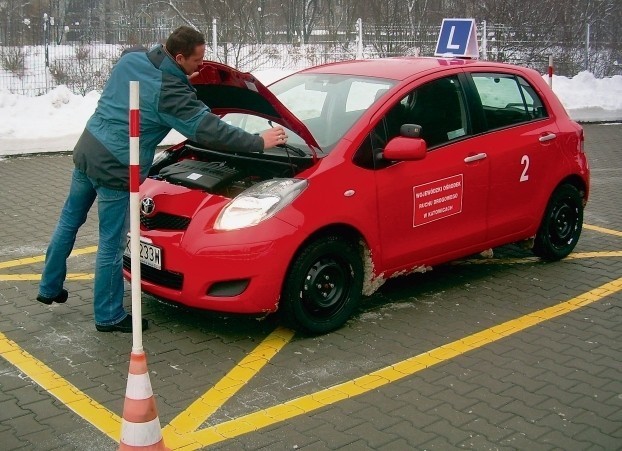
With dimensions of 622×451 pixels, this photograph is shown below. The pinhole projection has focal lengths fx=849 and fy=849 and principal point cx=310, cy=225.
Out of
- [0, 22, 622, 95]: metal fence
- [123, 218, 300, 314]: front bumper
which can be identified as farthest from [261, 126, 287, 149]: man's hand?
[0, 22, 622, 95]: metal fence

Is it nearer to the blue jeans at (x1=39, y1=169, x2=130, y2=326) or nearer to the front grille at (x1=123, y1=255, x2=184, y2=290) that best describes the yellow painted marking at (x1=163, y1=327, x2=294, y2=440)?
the front grille at (x1=123, y1=255, x2=184, y2=290)

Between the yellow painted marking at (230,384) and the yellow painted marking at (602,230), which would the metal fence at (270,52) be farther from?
the yellow painted marking at (230,384)

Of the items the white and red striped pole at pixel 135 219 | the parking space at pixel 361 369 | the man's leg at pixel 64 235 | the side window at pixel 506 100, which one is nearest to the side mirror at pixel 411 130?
the side window at pixel 506 100

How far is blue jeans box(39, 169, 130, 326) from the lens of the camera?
534cm

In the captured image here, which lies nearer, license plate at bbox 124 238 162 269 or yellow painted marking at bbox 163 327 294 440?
yellow painted marking at bbox 163 327 294 440

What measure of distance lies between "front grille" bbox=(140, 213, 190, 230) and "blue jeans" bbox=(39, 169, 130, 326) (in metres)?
0.14

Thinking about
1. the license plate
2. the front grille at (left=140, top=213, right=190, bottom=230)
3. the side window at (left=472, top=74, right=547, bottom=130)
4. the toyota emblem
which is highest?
the side window at (left=472, top=74, right=547, bottom=130)

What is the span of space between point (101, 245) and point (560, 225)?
394cm

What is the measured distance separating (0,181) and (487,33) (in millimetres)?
13647

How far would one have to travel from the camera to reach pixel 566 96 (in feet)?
64.1

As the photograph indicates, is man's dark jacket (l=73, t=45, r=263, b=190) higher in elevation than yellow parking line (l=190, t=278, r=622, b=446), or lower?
higher

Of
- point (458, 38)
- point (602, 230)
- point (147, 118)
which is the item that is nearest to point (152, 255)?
point (147, 118)

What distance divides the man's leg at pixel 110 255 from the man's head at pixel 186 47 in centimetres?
90

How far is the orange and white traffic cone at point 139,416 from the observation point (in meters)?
3.76
